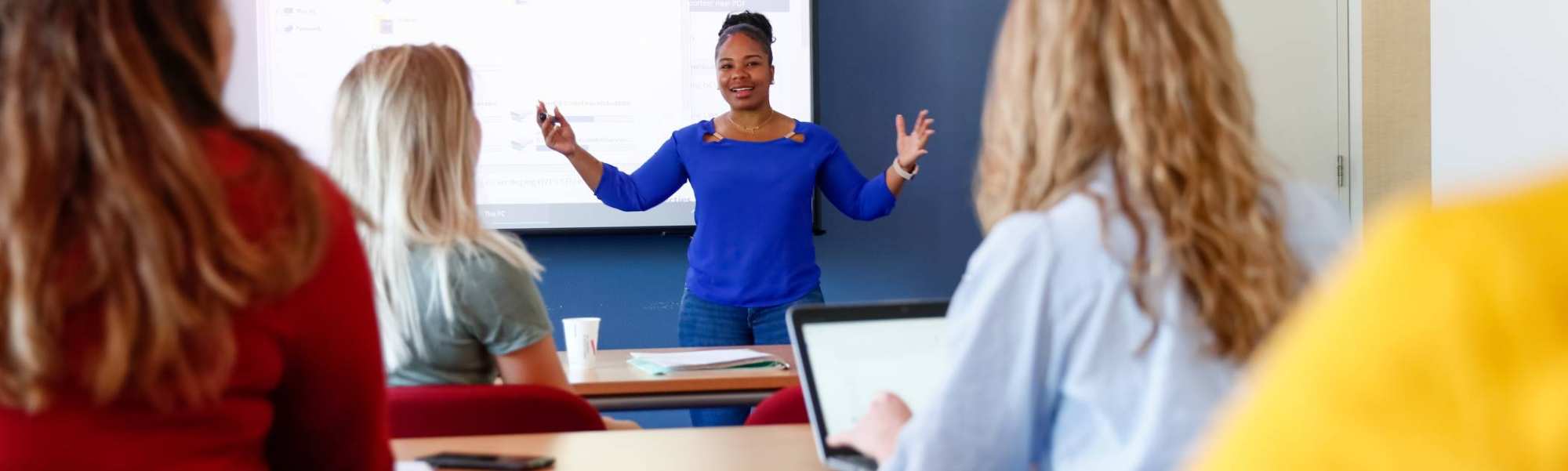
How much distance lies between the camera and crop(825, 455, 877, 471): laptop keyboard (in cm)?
152

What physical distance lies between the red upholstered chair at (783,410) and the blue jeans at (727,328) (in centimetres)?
165

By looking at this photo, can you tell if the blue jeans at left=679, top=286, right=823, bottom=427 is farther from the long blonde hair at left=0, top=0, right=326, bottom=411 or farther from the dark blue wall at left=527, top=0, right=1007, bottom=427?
the long blonde hair at left=0, top=0, right=326, bottom=411

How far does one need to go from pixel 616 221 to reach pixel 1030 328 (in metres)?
3.57

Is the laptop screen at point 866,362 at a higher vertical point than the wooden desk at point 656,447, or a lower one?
higher

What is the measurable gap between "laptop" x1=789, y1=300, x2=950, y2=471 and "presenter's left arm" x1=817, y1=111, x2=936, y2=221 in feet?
6.69

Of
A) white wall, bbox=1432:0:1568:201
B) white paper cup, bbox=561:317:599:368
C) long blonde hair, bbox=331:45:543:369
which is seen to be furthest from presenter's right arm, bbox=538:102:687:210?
white wall, bbox=1432:0:1568:201

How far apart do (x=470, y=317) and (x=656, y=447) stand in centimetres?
46

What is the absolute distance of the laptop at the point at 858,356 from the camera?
1.63 metres

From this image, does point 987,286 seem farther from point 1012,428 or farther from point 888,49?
point 888,49

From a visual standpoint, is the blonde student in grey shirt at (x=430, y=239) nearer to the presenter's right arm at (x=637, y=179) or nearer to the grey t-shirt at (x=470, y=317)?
the grey t-shirt at (x=470, y=317)

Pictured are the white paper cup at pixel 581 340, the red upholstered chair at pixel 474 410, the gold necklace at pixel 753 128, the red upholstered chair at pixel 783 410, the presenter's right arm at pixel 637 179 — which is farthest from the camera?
the gold necklace at pixel 753 128

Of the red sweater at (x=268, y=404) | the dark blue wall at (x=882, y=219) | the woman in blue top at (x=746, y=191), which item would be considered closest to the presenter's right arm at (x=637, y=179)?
the woman in blue top at (x=746, y=191)

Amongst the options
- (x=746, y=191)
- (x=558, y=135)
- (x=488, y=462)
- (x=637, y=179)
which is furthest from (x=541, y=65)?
(x=488, y=462)

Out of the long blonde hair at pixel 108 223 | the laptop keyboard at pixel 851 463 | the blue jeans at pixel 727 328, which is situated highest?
the long blonde hair at pixel 108 223
